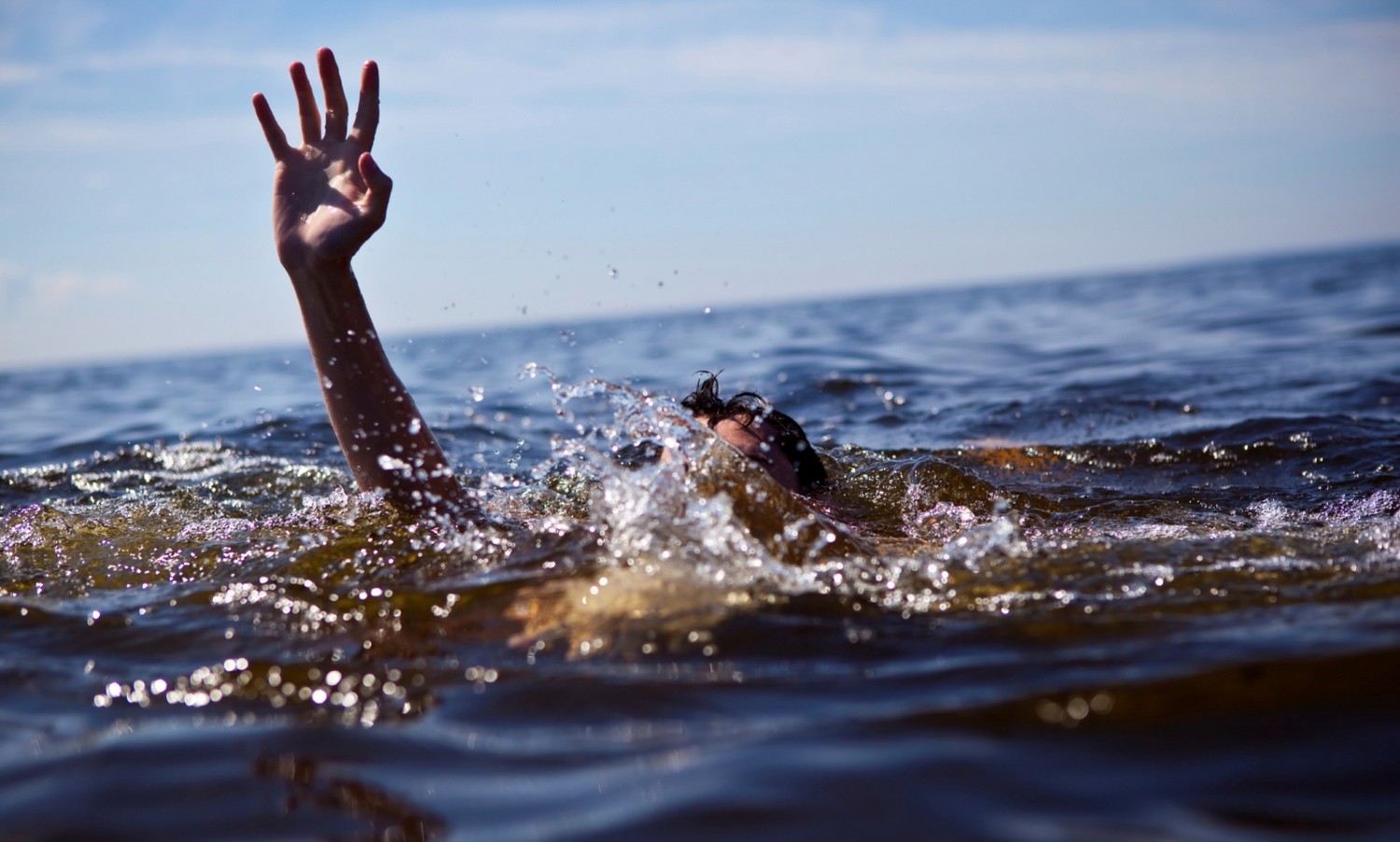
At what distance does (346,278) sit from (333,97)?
714 millimetres

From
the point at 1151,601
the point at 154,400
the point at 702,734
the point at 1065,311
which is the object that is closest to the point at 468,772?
the point at 702,734

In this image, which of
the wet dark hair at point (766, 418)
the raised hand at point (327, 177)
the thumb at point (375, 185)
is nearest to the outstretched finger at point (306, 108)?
the raised hand at point (327, 177)

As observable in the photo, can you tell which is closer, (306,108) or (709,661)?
(709,661)

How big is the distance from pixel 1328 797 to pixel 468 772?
5.19 feet

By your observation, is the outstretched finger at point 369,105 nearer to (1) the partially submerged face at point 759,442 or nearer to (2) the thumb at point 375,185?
(2) the thumb at point 375,185

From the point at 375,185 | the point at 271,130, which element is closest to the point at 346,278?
the point at 375,185

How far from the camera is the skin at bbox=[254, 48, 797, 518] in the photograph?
3.57 m

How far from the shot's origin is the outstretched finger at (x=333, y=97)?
3873 millimetres

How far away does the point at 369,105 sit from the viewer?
3848 millimetres

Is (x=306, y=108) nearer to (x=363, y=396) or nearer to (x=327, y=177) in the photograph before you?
(x=327, y=177)

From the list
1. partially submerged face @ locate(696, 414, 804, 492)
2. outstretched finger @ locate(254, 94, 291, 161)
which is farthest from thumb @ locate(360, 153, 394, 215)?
partially submerged face @ locate(696, 414, 804, 492)

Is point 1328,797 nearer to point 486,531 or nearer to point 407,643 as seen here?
point 407,643

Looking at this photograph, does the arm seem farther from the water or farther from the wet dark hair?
the wet dark hair

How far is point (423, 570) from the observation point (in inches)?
138
